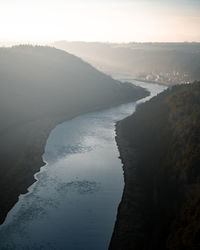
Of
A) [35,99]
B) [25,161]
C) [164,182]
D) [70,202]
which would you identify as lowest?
[70,202]

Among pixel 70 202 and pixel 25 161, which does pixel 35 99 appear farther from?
pixel 70 202

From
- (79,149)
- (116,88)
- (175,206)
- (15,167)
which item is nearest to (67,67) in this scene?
(116,88)

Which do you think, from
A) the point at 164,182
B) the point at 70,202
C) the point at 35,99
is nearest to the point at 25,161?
the point at 70,202

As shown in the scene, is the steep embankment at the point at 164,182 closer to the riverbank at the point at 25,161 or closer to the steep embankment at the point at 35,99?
the riverbank at the point at 25,161

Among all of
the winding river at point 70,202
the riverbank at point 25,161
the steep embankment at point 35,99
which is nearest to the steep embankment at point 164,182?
the winding river at point 70,202

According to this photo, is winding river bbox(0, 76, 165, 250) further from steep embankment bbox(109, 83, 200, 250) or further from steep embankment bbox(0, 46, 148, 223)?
steep embankment bbox(0, 46, 148, 223)

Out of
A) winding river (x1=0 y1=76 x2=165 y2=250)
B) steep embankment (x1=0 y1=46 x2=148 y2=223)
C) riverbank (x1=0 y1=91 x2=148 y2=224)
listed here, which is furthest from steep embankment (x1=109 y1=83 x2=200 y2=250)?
steep embankment (x1=0 y1=46 x2=148 y2=223)
